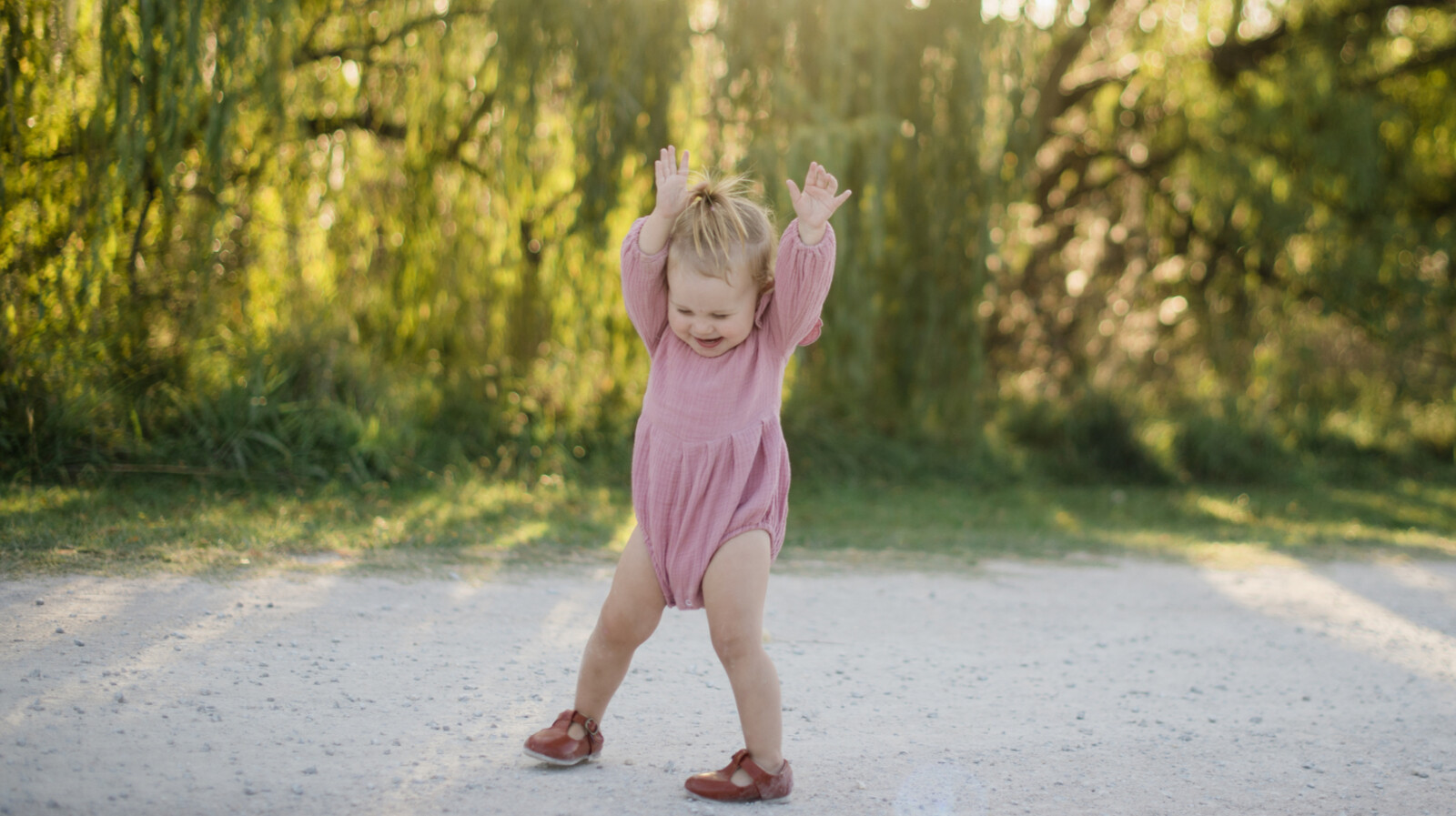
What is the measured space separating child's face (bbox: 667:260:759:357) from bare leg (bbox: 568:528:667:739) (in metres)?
0.48

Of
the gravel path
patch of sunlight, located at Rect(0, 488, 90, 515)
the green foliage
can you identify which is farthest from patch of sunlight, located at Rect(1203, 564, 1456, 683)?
patch of sunlight, located at Rect(0, 488, 90, 515)

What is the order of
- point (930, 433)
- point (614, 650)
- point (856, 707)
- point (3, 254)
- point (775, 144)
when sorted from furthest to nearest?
1. point (930, 433)
2. point (775, 144)
3. point (3, 254)
4. point (856, 707)
5. point (614, 650)

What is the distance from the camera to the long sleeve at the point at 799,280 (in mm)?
2471

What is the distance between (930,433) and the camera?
802cm

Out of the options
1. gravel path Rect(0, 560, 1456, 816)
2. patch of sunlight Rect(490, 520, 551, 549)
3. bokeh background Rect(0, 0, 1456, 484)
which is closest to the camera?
gravel path Rect(0, 560, 1456, 816)

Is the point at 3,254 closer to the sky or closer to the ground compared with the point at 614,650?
closer to the sky

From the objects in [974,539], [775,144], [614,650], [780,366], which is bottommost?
[974,539]

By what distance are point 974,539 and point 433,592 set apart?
3.14m

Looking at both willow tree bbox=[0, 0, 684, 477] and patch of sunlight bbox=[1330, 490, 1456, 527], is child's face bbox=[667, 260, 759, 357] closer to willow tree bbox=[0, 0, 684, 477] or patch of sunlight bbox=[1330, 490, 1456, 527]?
willow tree bbox=[0, 0, 684, 477]

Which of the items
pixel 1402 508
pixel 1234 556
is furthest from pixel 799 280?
pixel 1402 508

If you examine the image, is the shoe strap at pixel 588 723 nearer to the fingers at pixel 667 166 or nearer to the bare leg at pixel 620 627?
the bare leg at pixel 620 627

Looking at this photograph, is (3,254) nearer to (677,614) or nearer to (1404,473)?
(677,614)

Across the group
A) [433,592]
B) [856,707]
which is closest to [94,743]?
[433,592]

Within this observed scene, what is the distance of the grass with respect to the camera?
161 inches
